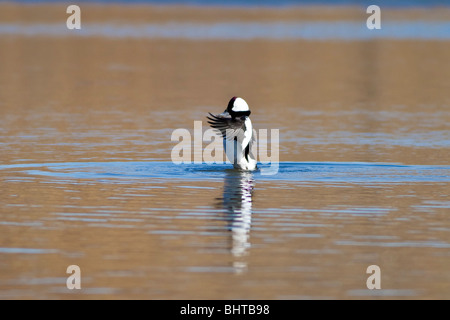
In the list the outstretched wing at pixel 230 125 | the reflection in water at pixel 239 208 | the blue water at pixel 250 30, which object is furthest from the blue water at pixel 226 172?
the blue water at pixel 250 30

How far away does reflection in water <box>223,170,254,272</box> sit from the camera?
1331 centimetres

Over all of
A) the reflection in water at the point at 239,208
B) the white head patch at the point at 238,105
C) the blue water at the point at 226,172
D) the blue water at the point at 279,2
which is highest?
the blue water at the point at 279,2

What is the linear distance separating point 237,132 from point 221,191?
2073mm

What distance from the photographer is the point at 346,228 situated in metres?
14.6

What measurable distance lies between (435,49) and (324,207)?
1698 inches

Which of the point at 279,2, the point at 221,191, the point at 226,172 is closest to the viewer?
the point at 221,191

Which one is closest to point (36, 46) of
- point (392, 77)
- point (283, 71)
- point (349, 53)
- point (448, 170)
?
point (349, 53)

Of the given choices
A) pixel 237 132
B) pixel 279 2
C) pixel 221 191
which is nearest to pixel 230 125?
pixel 237 132

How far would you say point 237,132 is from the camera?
1931cm

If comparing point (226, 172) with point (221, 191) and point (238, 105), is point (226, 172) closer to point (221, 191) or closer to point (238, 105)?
point (238, 105)

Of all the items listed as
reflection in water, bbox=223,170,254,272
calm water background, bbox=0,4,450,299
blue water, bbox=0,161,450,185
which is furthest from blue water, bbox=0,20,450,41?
reflection in water, bbox=223,170,254,272

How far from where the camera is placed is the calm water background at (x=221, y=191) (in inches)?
478

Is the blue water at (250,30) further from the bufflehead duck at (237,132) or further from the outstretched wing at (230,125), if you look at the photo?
the outstretched wing at (230,125)

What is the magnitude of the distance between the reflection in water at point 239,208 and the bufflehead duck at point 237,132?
21cm
